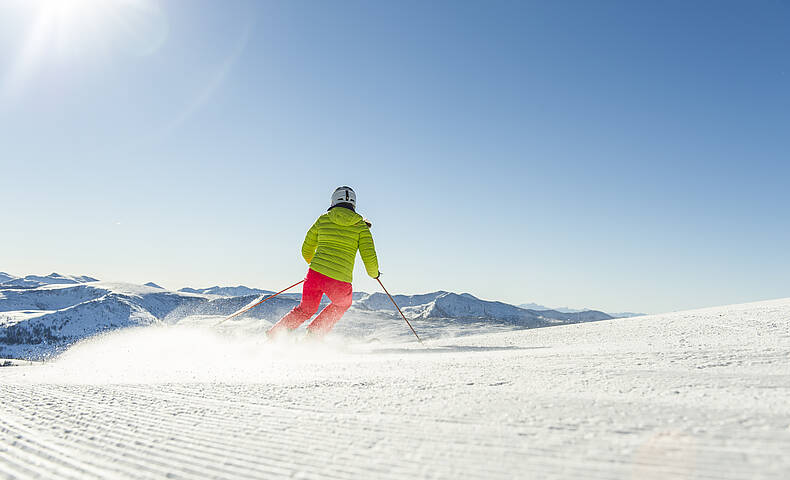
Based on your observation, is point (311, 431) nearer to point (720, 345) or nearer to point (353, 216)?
point (720, 345)

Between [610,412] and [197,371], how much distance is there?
8.94 feet

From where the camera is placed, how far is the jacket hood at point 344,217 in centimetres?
594

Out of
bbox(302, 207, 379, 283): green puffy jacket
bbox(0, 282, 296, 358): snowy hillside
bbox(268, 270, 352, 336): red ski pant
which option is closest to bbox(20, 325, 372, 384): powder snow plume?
Result: bbox(268, 270, 352, 336): red ski pant

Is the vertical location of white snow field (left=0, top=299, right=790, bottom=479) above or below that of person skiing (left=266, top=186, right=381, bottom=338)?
below

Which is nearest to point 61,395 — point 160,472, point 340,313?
point 160,472

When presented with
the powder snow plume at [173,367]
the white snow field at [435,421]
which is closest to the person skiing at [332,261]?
the powder snow plume at [173,367]

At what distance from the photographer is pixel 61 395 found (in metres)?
2.14

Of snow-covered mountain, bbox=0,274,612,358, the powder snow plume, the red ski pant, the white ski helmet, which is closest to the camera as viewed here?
the powder snow plume

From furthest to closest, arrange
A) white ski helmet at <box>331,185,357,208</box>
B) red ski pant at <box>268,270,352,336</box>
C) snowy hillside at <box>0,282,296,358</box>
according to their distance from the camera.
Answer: snowy hillside at <box>0,282,296,358</box>, white ski helmet at <box>331,185,357,208</box>, red ski pant at <box>268,270,352,336</box>

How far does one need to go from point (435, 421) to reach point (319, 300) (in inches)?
177

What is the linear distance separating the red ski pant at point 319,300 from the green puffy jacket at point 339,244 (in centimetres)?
11

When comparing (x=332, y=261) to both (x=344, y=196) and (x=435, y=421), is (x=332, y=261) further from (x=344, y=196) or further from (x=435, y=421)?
(x=435, y=421)

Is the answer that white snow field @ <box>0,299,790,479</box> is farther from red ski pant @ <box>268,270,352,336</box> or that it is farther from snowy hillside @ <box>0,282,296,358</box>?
snowy hillside @ <box>0,282,296,358</box>

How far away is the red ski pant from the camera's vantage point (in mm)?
5605
